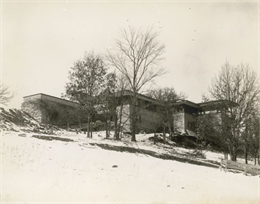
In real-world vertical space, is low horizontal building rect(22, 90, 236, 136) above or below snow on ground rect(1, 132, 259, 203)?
above

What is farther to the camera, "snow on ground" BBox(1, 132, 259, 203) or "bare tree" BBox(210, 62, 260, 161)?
"bare tree" BBox(210, 62, 260, 161)

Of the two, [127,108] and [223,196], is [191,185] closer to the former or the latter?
[223,196]

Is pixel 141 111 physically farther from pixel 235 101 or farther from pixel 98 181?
pixel 98 181

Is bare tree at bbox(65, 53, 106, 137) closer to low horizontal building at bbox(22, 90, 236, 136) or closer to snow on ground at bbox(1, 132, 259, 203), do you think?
low horizontal building at bbox(22, 90, 236, 136)

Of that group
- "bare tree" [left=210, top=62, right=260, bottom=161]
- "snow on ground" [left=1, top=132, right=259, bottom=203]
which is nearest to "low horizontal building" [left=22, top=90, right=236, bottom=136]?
"bare tree" [left=210, top=62, right=260, bottom=161]

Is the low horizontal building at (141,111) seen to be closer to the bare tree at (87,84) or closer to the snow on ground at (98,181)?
the bare tree at (87,84)

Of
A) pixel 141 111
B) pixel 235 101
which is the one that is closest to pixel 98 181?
pixel 235 101

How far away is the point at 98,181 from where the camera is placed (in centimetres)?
1262

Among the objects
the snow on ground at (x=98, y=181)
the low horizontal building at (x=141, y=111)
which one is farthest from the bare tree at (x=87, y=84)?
the snow on ground at (x=98, y=181)

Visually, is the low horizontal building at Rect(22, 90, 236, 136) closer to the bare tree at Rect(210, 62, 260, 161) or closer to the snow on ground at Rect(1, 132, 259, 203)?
the bare tree at Rect(210, 62, 260, 161)

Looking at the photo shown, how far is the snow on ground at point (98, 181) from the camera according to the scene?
10766 millimetres

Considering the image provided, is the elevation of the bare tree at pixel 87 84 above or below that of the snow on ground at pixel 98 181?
above

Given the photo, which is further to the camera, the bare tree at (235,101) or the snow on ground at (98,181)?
the bare tree at (235,101)

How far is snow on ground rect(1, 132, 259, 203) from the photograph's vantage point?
424 inches
